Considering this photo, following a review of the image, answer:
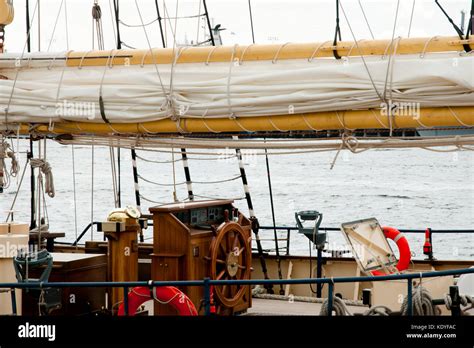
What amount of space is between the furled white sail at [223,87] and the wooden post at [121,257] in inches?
48.9

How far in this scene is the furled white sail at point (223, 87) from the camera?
7.69 m

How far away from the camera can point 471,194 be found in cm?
5275

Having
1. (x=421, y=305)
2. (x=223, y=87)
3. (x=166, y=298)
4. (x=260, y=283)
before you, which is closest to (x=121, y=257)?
(x=166, y=298)

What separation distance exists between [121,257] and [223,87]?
87.2 inches

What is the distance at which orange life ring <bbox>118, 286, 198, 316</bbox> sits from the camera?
8.41 metres

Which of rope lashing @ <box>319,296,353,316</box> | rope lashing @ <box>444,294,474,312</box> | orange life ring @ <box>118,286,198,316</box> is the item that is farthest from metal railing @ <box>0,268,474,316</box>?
orange life ring @ <box>118,286,198,316</box>

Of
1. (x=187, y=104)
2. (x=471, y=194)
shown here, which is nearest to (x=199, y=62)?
(x=187, y=104)

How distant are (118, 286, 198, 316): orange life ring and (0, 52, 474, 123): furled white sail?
1717mm

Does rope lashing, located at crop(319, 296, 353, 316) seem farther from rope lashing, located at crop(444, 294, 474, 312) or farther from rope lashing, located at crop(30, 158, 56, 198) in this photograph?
rope lashing, located at crop(30, 158, 56, 198)

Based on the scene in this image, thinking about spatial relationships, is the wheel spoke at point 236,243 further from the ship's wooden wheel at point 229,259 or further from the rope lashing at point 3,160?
the rope lashing at point 3,160

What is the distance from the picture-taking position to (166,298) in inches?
333

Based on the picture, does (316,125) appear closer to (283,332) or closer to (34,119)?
(283,332)

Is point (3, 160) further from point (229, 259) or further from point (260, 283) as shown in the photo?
point (260, 283)

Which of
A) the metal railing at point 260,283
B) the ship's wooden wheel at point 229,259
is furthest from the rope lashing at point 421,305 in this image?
the ship's wooden wheel at point 229,259
